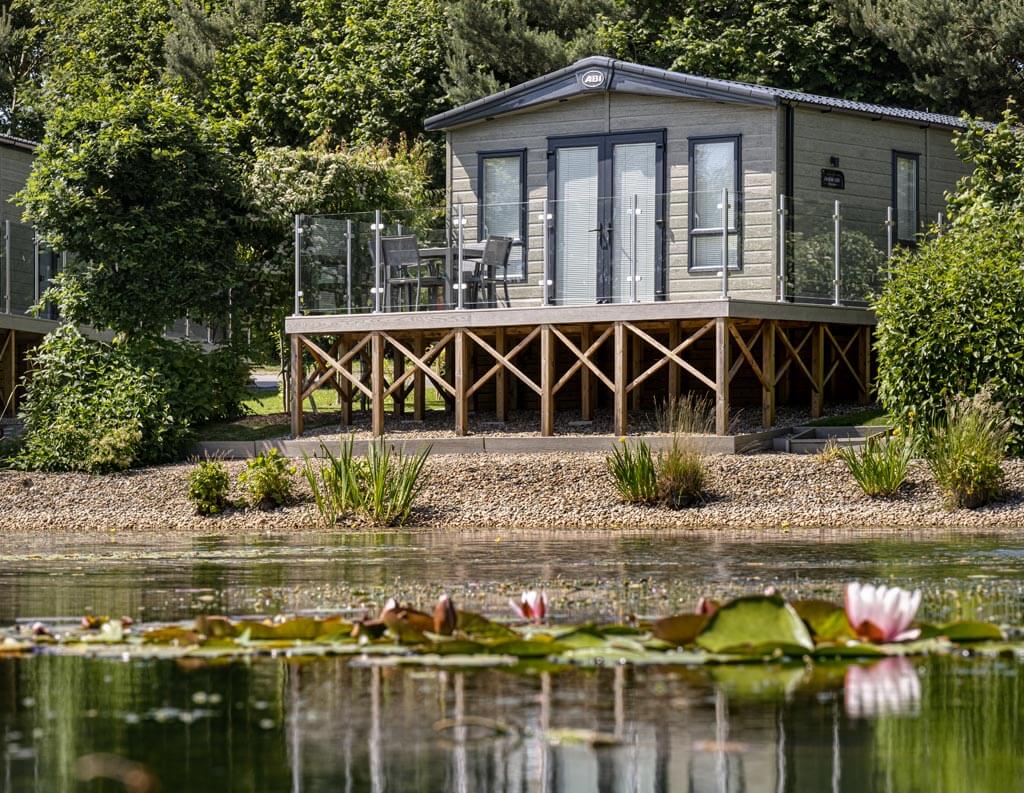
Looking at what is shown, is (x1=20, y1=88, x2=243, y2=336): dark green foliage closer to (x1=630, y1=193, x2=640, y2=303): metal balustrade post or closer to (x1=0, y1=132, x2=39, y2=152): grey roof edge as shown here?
(x1=0, y1=132, x2=39, y2=152): grey roof edge

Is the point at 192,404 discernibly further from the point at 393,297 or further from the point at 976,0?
the point at 976,0

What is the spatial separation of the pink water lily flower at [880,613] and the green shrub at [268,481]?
13.6 metres

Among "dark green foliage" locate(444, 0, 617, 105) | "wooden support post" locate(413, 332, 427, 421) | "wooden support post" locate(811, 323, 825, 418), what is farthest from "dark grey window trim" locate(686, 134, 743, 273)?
"dark green foliage" locate(444, 0, 617, 105)

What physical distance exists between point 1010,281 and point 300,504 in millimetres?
7584

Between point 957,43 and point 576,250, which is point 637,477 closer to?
point 576,250

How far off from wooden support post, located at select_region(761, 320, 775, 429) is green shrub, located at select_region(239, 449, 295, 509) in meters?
5.62

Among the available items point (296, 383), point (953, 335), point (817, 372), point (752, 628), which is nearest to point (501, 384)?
point (296, 383)

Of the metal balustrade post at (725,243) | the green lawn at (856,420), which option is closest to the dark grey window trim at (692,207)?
the metal balustrade post at (725,243)

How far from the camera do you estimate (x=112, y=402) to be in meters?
22.0

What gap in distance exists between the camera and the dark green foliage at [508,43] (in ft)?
110

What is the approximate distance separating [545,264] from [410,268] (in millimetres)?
1819

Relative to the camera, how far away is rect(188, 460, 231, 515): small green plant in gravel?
747 inches

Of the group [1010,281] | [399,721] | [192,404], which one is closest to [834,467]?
[1010,281]

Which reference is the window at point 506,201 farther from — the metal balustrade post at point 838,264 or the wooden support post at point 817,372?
the metal balustrade post at point 838,264
